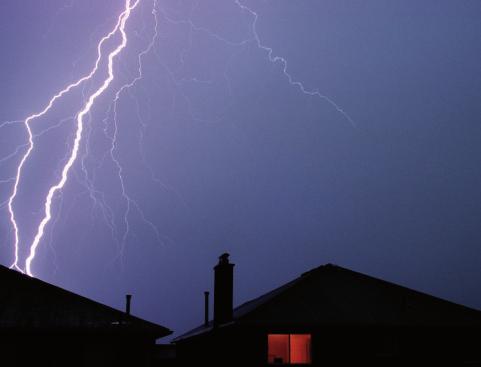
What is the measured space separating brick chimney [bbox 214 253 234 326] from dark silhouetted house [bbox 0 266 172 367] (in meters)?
3.07

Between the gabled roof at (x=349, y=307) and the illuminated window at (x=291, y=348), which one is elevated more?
the gabled roof at (x=349, y=307)

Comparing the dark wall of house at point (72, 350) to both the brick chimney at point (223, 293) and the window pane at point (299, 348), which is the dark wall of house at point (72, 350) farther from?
the window pane at point (299, 348)

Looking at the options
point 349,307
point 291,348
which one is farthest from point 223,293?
point 349,307

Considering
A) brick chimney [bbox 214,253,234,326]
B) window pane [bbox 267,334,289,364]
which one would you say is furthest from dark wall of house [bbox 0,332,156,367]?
window pane [bbox 267,334,289,364]

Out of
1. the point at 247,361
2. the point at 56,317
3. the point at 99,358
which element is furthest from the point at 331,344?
the point at 56,317

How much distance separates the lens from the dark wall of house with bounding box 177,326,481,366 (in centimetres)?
1424

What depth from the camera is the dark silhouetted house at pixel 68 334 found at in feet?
42.0

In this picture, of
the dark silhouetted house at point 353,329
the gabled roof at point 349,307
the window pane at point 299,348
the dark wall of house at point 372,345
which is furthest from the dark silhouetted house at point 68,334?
the window pane at point 299,348

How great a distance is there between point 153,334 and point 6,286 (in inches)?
162

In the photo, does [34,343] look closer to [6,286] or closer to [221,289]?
[6,286]

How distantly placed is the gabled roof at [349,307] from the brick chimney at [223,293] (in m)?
1.26

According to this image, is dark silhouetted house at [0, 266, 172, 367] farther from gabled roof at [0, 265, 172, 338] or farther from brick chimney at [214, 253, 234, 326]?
brick chimney at [214, 253, 234, 326]

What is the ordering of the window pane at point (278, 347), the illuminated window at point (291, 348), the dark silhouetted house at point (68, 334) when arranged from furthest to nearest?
the window pane at point (278, 347), the illuminated window at point (291, 348), the dark silhouetted house at point (68, 334)

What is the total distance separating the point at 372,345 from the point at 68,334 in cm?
785
